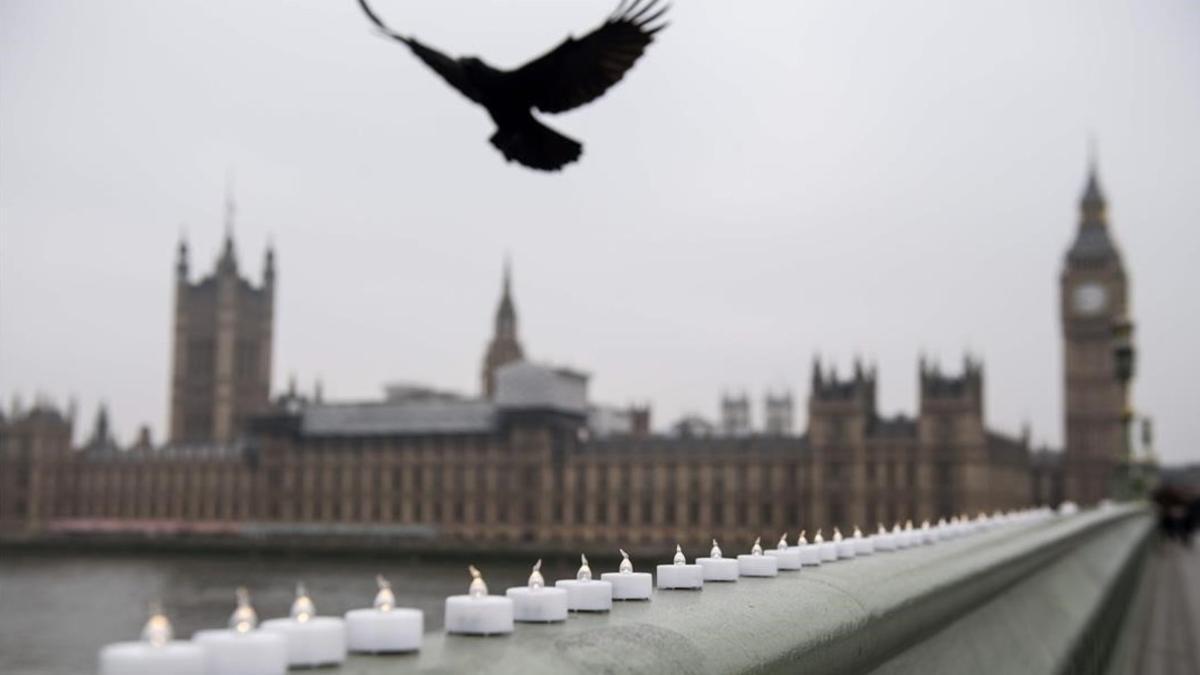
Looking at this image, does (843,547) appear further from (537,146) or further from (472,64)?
(472,64)

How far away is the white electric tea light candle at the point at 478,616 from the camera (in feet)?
7.33

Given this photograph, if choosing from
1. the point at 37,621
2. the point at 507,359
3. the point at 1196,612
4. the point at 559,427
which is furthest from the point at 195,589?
the point at 507,359

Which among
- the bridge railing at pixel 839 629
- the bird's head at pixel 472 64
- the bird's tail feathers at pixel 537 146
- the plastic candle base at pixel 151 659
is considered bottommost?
the bridge railing at pixel 839 629

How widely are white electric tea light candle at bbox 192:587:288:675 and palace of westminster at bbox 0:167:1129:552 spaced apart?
62888 millimetres

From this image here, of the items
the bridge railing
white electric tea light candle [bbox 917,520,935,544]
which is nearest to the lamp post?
the bridge railing

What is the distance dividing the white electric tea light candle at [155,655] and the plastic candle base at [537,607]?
102 cm

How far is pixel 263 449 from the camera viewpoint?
9356cm

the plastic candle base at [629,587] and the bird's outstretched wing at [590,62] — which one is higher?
the bird's outstretched wing at [590,62]

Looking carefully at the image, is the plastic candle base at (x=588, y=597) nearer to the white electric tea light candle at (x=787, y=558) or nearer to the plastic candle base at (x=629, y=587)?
the plastic candle base at (x=629, y=587)

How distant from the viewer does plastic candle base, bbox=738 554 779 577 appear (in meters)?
3.82

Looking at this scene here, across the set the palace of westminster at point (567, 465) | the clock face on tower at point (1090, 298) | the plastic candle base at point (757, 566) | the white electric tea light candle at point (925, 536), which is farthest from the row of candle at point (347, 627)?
the clock face on tower at point (1090, 298)

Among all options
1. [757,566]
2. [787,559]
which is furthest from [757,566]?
[787,559]

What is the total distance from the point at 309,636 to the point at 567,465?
8114 centimetres

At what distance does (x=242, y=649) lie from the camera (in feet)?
5.39
